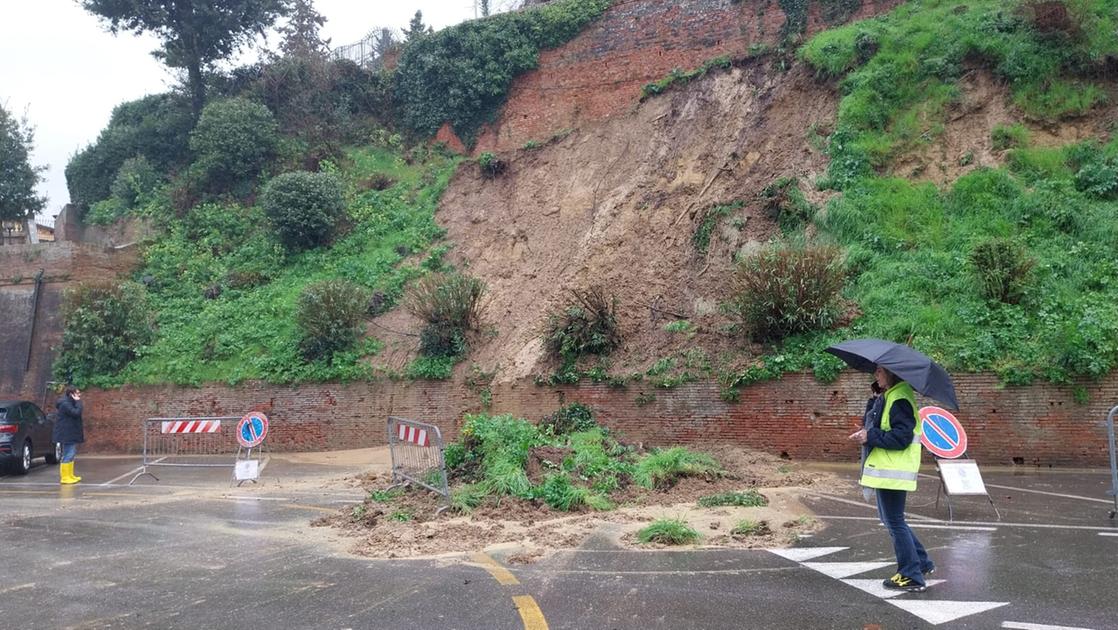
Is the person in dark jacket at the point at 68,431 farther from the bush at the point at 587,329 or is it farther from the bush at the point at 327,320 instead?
the bush at the point at 587,329

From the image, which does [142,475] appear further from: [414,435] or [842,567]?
[842,567]

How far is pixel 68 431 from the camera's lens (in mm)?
14289

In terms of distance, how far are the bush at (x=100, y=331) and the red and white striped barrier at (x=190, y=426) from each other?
22.1 feet

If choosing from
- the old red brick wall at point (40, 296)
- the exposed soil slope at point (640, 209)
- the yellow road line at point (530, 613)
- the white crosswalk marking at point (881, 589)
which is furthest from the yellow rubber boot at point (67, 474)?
the white crosswalk marking at point (881, 589)

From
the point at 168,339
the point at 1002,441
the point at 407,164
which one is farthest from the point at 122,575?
the point at 407,164

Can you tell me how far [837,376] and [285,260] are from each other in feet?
55.6

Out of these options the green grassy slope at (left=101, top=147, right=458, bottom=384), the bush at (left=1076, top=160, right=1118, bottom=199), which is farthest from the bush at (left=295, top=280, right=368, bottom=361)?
the bush at (left=1076, top=160, right=1118, bottom=199)

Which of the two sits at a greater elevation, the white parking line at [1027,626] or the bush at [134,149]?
the bush at [134,149]

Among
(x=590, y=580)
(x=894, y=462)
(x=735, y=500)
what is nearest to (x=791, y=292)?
(x=735, y=500)

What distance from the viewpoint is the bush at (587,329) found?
646 inches

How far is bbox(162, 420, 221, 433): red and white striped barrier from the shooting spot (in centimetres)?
1489

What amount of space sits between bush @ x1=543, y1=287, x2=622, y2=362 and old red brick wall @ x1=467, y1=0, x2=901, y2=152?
9.22m

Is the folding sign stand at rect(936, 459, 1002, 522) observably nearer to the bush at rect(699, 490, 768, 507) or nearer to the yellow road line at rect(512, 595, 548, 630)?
the bush at rect(699, 490, 768, 507)

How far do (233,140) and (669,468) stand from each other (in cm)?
2190
